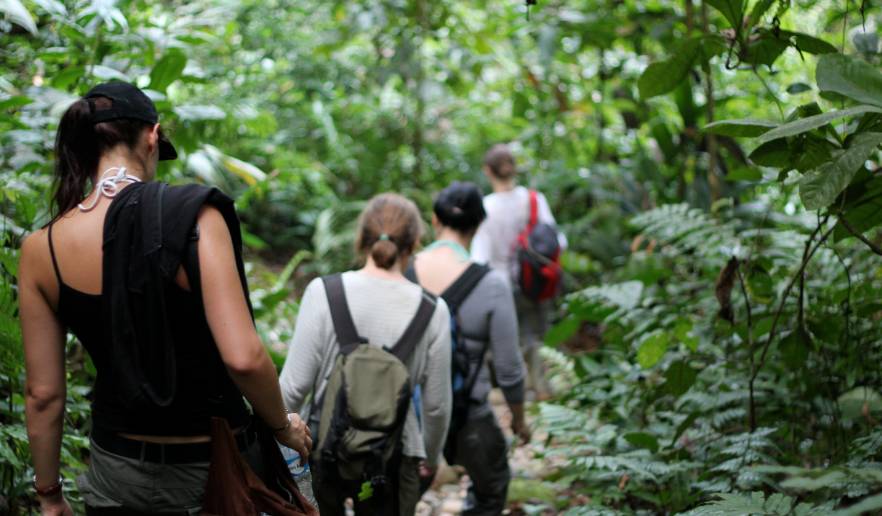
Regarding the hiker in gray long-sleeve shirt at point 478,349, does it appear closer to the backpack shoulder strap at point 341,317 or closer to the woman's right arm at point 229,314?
the backpack shoulder strap at point 341,317

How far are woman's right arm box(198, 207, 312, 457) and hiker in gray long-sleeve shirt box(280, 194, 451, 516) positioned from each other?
102 cm

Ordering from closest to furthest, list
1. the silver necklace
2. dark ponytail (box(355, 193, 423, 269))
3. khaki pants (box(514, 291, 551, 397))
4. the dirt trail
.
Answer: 1. the silver necklace
2. dark ponytail (box(355, 193, 423, 269))
3. the dirt trail
4. khaki pants (box(514, 291, 551, 397))

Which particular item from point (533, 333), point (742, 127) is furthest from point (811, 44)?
point (533, 333)

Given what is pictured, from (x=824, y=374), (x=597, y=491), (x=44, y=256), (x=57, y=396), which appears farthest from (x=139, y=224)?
(x=824, y=374)

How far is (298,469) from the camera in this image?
2.29 meters

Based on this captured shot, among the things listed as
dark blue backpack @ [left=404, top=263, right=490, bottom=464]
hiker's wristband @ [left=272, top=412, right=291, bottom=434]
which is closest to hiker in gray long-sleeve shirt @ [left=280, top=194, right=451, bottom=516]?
dark blue backpack @ [left=404, top=263, right=490, bottom=464]

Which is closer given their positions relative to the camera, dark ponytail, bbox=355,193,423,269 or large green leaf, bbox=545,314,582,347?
dark ponytail, bbox=355,193,423,269

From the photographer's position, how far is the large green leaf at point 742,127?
222 cm

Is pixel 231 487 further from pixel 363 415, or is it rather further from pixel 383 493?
pixel 383 493

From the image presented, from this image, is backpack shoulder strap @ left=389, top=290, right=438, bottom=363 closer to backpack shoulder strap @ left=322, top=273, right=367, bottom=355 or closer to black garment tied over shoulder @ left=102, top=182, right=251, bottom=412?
backpack shoulder strap @ left=322, top=273, right=367, bottom=355

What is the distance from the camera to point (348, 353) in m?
2.99

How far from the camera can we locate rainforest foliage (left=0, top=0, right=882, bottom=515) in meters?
2.56

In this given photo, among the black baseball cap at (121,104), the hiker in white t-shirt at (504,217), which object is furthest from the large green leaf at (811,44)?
the hiker in white t-shirt at (504,217)

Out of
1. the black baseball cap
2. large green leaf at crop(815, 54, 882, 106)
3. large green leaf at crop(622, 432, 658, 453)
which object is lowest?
large green leaf at crop(622, 432, 658, 453)
